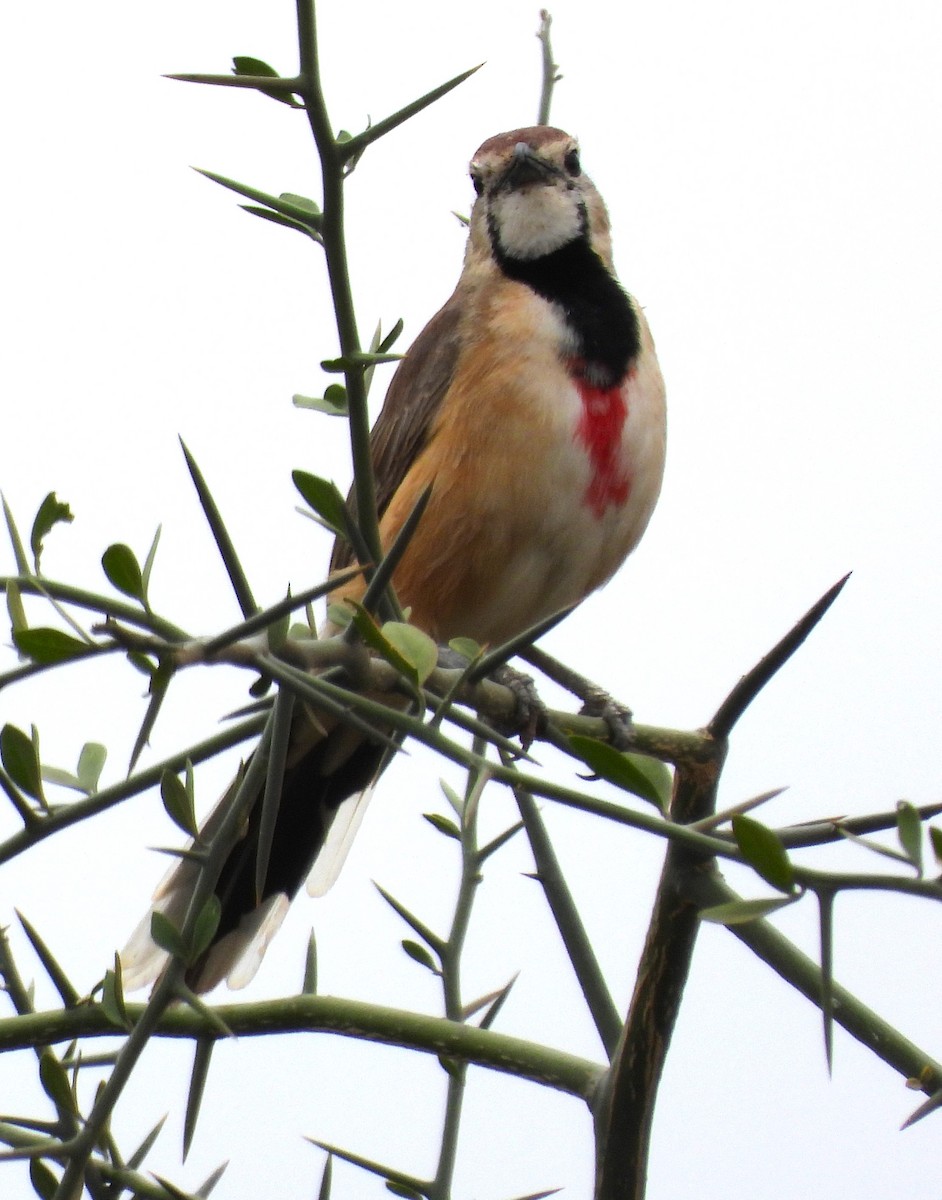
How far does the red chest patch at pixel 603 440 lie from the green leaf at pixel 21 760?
2332 millimetres

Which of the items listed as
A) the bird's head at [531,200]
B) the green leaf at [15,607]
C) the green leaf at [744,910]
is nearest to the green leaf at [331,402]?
the green leaf at [15,607]

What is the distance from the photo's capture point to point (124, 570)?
1.04 meters

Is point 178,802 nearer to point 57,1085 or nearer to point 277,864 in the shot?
point 57,1085

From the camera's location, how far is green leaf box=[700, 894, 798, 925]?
1086 mm

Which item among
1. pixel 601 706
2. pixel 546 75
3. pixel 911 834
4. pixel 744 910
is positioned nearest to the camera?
pixel 911 834

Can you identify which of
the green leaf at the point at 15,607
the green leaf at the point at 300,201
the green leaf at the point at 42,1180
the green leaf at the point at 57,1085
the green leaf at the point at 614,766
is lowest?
the green leaf at the point at 42,1180

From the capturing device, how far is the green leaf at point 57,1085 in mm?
1436

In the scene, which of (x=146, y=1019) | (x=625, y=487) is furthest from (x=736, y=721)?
(x=625, y=487)

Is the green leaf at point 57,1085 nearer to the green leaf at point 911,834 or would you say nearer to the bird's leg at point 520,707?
the bird's leg at point 520,707

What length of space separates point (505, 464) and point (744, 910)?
2.35m

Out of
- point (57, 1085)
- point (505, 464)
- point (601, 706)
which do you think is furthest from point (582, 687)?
point (57, 1085)

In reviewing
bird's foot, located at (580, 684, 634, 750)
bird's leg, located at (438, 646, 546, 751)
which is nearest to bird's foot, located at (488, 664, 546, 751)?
bird's leg, located at (438, 646, 546, 751)

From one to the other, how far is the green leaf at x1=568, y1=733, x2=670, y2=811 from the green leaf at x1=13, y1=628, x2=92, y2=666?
1.19 ft

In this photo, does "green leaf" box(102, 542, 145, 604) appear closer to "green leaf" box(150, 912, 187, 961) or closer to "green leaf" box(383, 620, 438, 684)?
"green leaf" box(383, 620, 438, 684)
